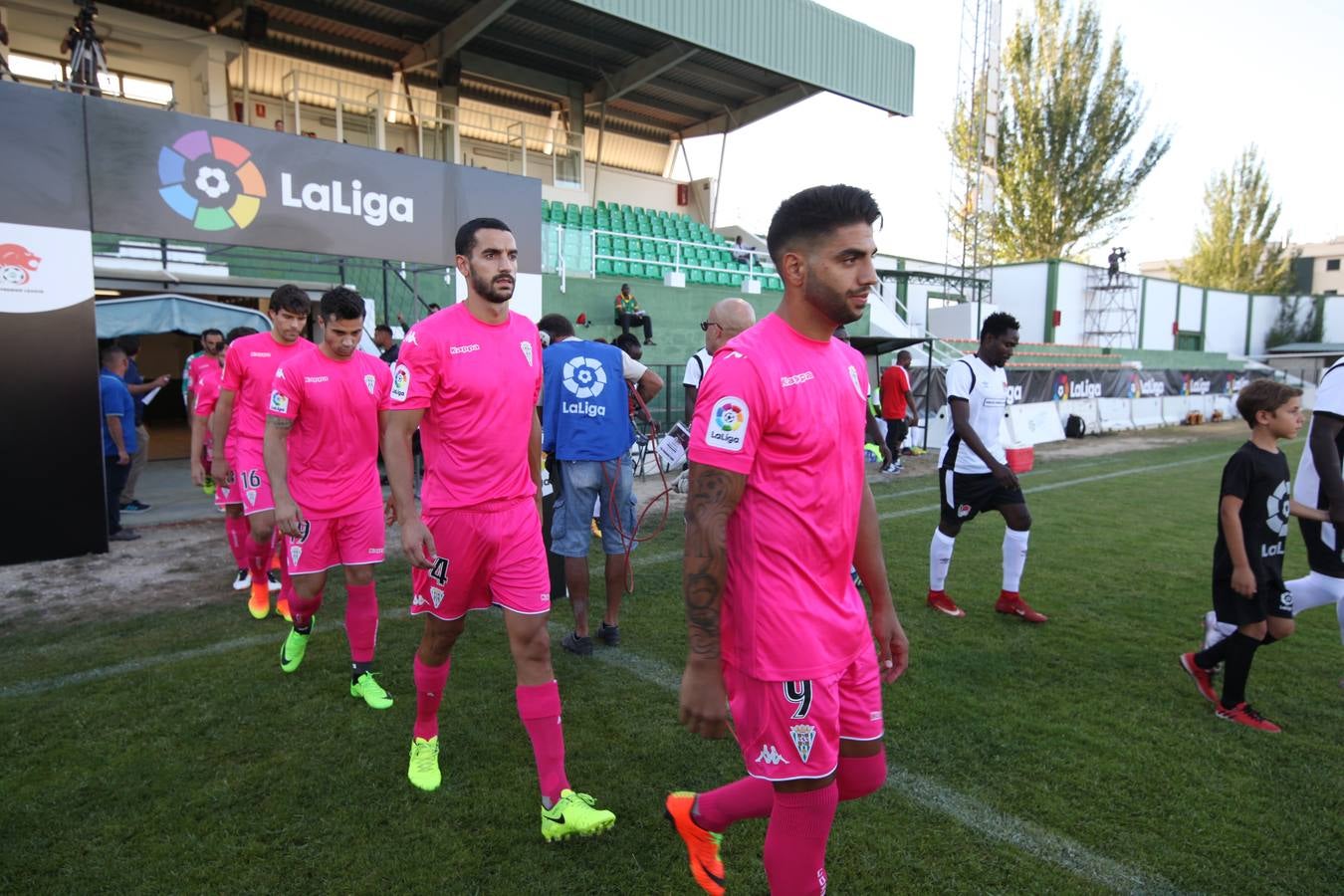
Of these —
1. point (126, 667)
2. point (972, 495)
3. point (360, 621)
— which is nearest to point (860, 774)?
point (360, 621)

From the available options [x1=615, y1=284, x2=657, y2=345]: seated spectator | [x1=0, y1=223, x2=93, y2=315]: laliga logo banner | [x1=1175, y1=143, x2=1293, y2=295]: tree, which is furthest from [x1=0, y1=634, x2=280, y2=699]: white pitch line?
[x1=1175, y1=143, x2=1293, y2=295]: tree

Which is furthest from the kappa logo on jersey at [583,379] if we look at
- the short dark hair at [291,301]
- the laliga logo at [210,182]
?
the laliga logo at [210,182]

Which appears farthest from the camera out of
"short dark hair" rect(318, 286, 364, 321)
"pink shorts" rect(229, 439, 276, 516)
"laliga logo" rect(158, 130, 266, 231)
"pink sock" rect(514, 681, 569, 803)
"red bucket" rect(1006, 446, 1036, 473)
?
"laliga logo" rect(158, 130, 266, 231)

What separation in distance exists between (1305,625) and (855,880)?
5047 millimetres

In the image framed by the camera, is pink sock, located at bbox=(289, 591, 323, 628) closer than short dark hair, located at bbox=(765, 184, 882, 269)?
No

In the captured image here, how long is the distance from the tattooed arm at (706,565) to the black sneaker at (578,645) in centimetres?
312

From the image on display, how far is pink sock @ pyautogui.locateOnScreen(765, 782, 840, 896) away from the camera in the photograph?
6.84ft

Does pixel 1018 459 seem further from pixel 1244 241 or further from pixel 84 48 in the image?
pixel 1244 241

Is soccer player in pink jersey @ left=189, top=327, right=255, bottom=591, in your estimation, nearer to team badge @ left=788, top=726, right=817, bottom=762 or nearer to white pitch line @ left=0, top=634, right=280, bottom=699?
white pitch line @ left=0, top=634, right=280, bottom=699

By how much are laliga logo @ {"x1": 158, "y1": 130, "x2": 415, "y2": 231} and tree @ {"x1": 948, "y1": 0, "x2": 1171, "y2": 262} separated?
1537 inches

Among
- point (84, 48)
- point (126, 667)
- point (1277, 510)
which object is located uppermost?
point (84, 48)

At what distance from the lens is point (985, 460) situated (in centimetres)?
544

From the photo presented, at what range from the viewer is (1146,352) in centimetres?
2944

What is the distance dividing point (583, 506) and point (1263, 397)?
12.5ft
